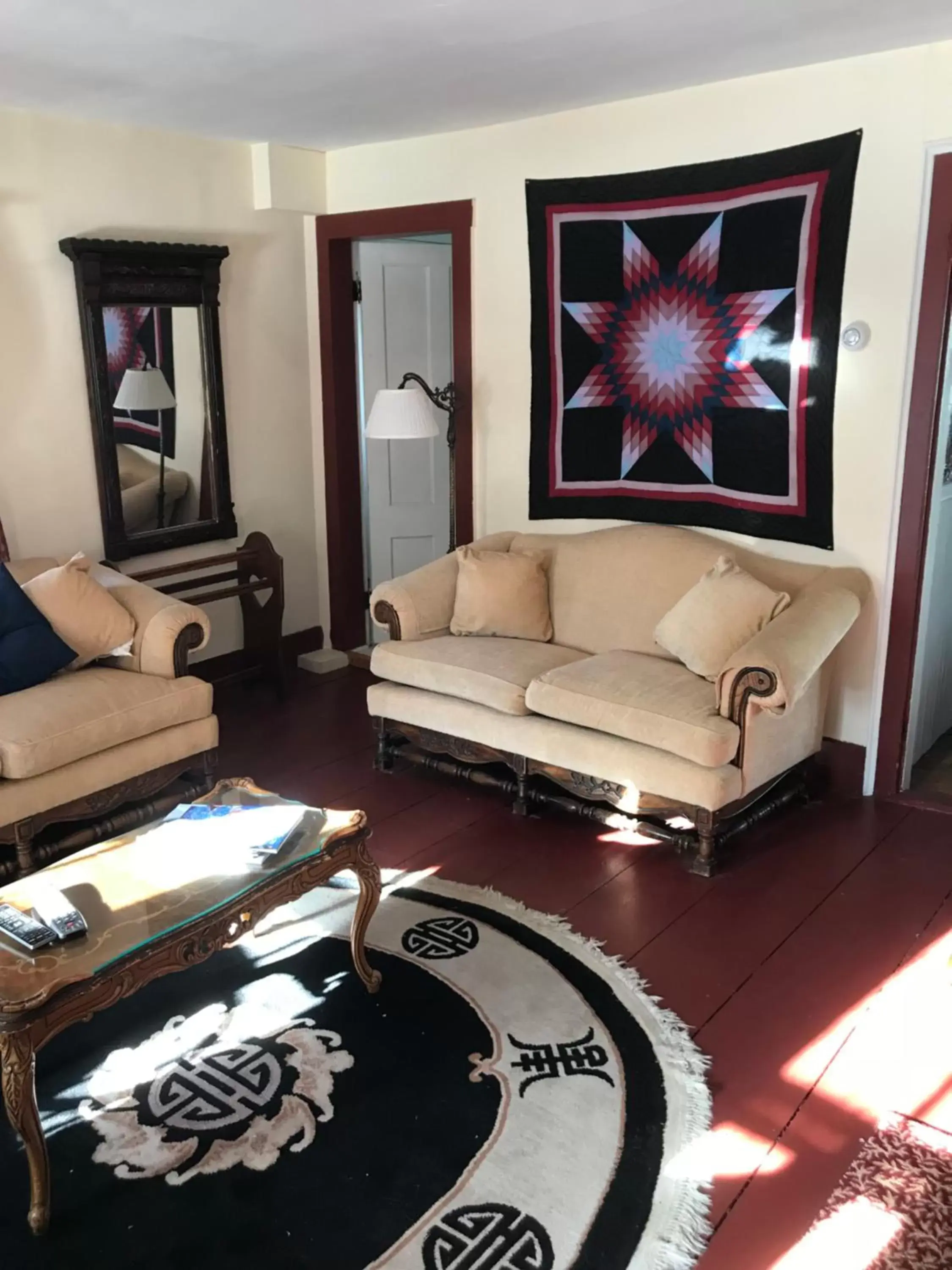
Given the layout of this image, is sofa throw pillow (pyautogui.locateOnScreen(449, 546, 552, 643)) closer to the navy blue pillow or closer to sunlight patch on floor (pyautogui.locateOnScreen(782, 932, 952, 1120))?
the navy blue pillow

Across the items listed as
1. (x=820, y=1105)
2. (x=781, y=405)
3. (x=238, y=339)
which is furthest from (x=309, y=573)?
(x=820, y=1105)

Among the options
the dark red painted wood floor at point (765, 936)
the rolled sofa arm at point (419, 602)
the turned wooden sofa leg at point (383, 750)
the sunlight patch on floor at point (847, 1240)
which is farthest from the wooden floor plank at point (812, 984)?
the rolled sofa arm at point (419, 602)

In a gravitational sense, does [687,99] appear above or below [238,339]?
above

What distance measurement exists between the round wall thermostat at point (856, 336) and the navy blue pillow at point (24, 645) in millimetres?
2903

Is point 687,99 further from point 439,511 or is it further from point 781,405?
point 439,511

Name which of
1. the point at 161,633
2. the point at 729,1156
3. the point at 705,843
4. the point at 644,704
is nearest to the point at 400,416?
the point at 161,633

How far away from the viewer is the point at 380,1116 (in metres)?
2.35

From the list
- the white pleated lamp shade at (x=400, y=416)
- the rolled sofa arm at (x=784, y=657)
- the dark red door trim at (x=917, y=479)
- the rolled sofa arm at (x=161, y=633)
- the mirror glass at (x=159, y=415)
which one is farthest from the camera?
the mirror glass at (x=159, y=415)

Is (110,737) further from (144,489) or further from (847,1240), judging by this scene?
(847,1240)

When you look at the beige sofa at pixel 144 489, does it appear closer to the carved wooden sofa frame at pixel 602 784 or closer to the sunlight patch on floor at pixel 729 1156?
the carved wooden sofa frame at pixel 602 784

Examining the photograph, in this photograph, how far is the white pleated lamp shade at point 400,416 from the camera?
4.44m

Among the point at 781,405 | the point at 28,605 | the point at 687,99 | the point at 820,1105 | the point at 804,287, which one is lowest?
the point at 820,1105

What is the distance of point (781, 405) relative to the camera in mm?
3906

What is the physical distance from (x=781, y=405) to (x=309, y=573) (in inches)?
105
